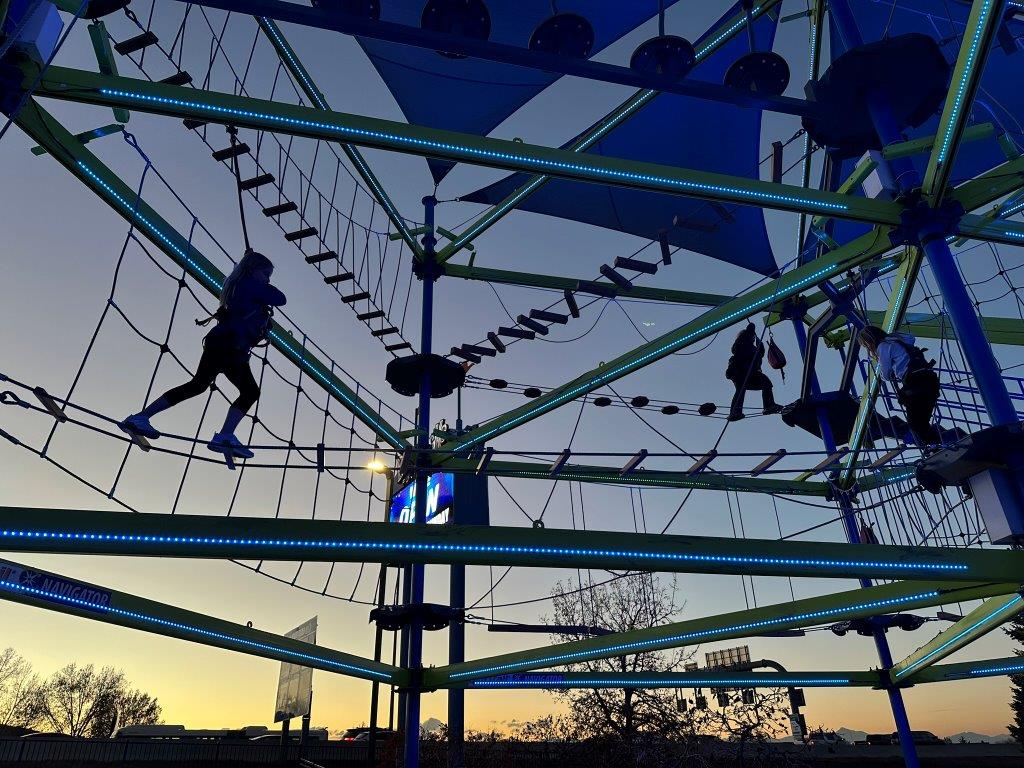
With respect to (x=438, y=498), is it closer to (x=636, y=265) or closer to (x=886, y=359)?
(x=636, y=265)

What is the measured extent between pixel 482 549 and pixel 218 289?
580cm

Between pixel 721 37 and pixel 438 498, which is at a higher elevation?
pixel 721 37

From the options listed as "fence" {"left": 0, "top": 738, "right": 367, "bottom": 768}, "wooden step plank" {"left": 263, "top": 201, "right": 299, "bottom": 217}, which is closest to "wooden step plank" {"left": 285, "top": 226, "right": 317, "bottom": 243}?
"wooden step plank" {"left": 263, "top": 201, "right": 299, "bottom": 217}

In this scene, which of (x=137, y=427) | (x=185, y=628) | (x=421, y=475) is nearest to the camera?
Answer: (x=137, y=427)

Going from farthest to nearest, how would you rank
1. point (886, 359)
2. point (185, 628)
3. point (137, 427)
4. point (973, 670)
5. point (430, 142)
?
1. point (973, 670)
2. point (886, 359)
3. point (430, 142)
4. point (185, 628)
5. point (137, 427)

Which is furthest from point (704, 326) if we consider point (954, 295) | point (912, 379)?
point (954, 295)

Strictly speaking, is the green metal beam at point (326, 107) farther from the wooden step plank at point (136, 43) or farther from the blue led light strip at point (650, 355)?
the blue led light strip at point (650, 355)

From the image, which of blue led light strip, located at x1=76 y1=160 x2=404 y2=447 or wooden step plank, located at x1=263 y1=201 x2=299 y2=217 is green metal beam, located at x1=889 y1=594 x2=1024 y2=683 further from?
wooden step plank, located at x1=263 y1=201 x2=299 y2=217

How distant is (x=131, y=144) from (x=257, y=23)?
15.2ft

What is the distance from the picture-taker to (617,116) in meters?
13.7

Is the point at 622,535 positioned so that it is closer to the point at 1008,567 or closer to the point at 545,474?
the point at 1008,567

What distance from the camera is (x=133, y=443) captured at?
271 inches

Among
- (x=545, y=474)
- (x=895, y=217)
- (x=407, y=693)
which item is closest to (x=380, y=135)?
(x=895, y=217)

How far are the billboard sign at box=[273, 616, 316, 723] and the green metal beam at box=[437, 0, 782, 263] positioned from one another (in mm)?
11714
